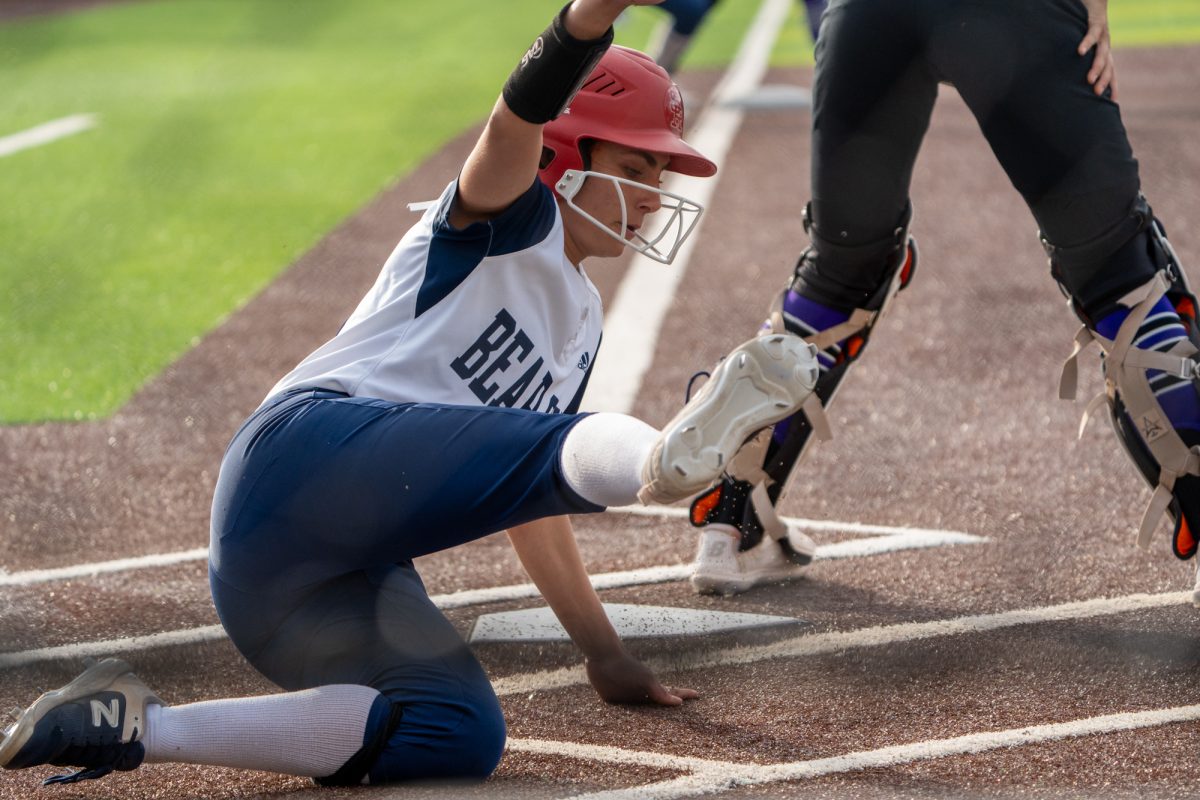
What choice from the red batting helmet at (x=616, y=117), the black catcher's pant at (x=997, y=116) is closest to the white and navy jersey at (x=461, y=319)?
the red batting helmet at (x=616, y=117)

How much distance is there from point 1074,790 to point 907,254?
1.31 m

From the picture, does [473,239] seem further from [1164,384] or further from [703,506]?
[1164,384]

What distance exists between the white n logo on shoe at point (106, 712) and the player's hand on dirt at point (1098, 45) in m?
1.94

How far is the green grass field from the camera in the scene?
5426 mm

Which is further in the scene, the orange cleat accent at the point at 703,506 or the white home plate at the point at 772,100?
the white home plate at the point at 772,100

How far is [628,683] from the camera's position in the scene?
8.34 feet

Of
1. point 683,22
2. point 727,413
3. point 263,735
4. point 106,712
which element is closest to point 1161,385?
point 727,413

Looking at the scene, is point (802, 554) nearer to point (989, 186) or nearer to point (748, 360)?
point (748, 360)

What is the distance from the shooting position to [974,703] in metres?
2.48

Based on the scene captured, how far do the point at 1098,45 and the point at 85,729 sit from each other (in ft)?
6.77

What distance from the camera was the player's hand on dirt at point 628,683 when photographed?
8.33 feet

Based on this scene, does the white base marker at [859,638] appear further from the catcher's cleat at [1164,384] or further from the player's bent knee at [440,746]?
the player's bent knee at [440,746]

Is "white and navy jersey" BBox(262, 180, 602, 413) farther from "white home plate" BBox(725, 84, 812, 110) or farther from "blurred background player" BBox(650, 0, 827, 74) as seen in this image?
"white home plate" BBox(725, 84, 812, 110)

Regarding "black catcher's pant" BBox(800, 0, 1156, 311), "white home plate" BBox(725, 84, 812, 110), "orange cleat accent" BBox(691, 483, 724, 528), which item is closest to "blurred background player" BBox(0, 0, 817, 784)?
"black catcher's pant" BBox(800, 0, 1156, 311)
